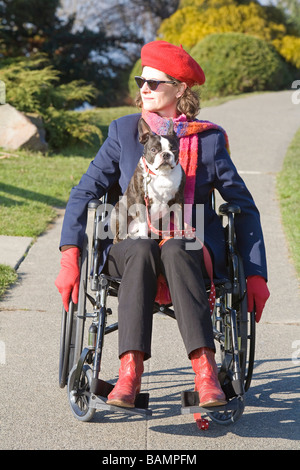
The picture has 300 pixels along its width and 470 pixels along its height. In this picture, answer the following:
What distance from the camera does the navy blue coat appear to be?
321 cm

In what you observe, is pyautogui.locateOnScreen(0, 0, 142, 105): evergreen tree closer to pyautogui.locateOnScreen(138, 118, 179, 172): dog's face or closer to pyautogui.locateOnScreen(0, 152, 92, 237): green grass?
pyautogui.locateOnScreen(0, 152, 92, 237): green grass

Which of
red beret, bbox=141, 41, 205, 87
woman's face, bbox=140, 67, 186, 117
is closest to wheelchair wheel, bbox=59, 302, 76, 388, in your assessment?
woman's face, bbox=140, 67, 186, 117

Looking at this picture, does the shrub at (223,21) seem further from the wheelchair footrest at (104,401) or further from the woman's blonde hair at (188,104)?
the wheelchair footrest at (104,401)

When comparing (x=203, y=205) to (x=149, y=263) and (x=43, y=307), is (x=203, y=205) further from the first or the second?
(x=43, y=307)

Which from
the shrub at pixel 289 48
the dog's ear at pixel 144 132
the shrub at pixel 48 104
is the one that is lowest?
the dog's ear at pixel 144 132

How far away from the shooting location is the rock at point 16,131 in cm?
980

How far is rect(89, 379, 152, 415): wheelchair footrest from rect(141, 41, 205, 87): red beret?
148cm

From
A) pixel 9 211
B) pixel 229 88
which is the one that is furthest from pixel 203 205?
pixel 229 88

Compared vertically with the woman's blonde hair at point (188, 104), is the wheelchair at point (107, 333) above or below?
below

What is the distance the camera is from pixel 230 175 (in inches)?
129

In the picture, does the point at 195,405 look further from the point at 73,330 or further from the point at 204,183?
the point at 204,183

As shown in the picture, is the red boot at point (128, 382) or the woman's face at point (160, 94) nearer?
the red boot at point (128, 382)

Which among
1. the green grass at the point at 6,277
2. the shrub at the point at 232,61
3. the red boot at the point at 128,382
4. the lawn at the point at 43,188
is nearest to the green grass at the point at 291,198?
the lawn at the point at 43,188

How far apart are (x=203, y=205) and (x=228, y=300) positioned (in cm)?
49
